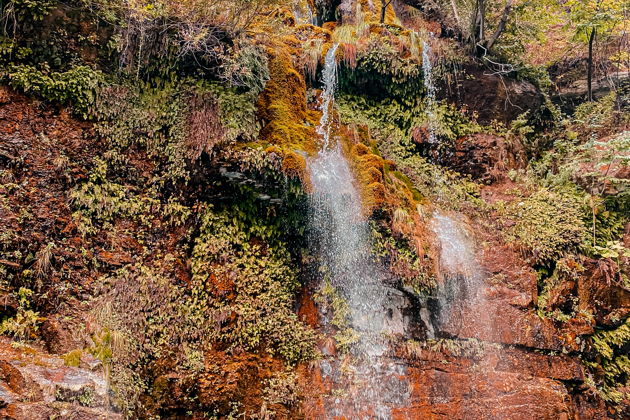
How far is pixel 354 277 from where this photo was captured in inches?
332

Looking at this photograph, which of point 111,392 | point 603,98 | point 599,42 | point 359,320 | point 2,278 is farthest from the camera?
point 599,42

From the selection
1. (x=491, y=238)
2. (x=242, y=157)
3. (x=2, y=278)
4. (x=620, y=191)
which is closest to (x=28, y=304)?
(x=2, y=278)

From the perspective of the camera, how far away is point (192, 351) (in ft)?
23.6

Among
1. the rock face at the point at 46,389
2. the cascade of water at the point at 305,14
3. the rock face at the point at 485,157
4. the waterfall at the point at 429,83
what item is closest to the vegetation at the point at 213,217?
the rock face at the point at 46,389

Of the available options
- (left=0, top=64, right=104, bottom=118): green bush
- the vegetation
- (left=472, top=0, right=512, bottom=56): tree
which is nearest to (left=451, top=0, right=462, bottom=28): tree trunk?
(left=472, top=0, right=512, bottom=56): tree

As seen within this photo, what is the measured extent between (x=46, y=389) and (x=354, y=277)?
552cm

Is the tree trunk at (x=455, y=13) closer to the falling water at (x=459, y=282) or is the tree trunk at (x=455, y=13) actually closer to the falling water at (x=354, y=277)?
the falling water at (x=354, y=277)

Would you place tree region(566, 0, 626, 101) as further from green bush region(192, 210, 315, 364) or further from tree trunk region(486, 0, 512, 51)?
green bush region(192, 210, 315, 364)

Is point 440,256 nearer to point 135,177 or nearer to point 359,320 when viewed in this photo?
point 359,320

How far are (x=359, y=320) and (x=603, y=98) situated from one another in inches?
389

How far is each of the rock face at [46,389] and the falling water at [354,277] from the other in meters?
4.35

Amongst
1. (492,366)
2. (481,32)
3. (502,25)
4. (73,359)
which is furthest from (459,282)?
(481,32)

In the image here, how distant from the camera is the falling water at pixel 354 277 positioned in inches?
308

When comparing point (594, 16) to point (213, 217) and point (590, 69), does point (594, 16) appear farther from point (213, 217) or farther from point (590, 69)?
point (213, 217)
